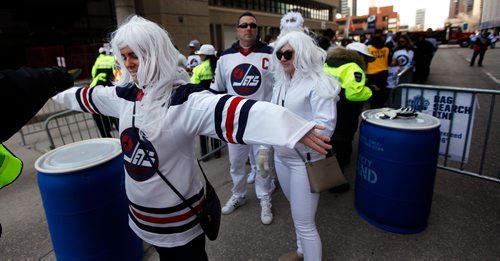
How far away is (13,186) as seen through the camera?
175 inches

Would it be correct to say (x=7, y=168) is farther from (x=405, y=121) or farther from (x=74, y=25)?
(x=74, y=25)

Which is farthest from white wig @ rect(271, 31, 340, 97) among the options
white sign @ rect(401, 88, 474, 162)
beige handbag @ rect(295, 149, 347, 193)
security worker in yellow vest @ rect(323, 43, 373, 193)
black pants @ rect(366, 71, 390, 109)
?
black pants @ rect(366, 71, 390, 109)

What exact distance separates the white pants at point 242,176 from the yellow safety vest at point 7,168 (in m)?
1.99

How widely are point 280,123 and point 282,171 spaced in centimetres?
118

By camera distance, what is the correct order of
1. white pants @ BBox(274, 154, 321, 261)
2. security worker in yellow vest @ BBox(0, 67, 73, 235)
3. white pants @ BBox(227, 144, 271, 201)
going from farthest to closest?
white pants @ BBox(227, 144, 271, 201) → white pants @ BBox(274, 154, 321, 261) → security worker in yellow vest @ BBox(0, 67, 73, 235)

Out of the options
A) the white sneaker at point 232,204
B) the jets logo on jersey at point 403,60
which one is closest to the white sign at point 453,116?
the white sneaker at point 232,204

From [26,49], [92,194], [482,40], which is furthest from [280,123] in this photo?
[482,40]

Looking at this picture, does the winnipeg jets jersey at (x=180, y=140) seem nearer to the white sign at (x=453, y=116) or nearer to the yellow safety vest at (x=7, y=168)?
the yellow safety vest at (x=7, y=168)

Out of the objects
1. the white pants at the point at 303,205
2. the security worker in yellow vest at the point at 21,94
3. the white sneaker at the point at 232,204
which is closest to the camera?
the security worker in yellow vest at the point at 21,94

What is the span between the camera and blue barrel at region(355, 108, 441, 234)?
2.62 metres

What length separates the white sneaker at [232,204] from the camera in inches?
134

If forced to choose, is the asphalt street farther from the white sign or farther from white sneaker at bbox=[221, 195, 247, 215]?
the white sign

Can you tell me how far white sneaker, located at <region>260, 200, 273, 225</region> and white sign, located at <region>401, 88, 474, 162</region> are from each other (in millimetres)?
2090

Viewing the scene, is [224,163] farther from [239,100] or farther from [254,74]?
[239,100]
